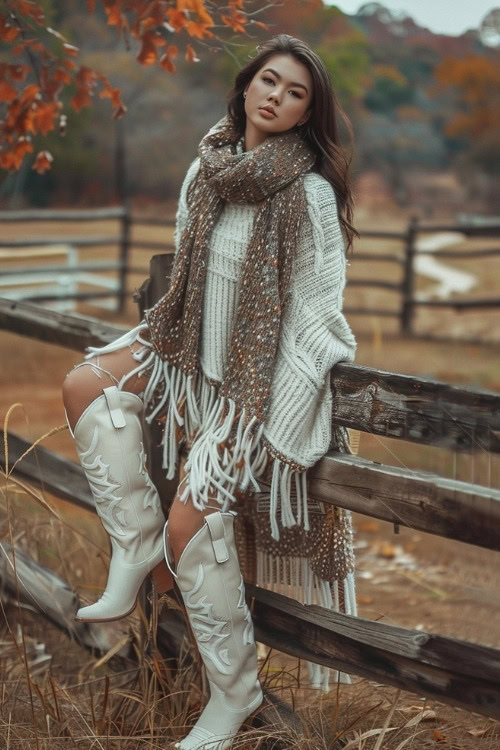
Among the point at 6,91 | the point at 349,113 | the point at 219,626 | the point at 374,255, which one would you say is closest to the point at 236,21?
the point at 6,91

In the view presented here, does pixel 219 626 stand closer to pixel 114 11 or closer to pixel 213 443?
pixel 213 443

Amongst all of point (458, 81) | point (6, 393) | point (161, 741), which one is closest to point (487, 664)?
point (161, 741)

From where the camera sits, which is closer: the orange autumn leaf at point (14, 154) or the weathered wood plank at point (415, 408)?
the weathered wood plank at point (415, 408)

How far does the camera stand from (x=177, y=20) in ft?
8.83

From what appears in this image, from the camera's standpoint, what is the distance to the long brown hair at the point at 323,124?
7.13 feet

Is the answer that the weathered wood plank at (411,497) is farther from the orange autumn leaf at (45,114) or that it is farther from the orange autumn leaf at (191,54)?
the orange autumn leaf at (45,114)

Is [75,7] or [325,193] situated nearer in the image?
[325,193]

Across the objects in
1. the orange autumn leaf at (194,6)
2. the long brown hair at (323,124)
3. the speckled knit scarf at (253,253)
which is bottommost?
the speckled knit scarf at (253,253)

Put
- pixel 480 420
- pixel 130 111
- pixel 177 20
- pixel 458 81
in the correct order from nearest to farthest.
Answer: pixel 480 420, pixel 177 20, pixel 130 111, pixel 458 81

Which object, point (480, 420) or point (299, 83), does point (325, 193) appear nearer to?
point (299, 83)

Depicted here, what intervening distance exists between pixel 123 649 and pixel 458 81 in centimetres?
2073

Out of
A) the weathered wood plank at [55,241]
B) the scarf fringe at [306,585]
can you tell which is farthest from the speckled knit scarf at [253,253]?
the weathered wood plank at [55,241]

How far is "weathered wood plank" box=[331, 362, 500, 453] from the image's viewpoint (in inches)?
70.1

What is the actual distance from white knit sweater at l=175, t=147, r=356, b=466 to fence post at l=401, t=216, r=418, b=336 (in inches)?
329
